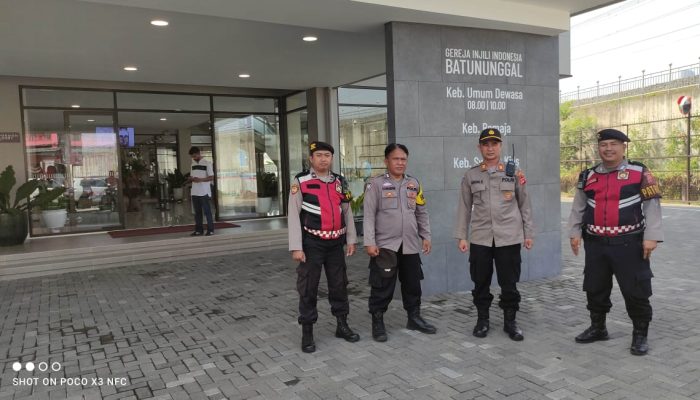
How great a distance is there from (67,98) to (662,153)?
18.2 m

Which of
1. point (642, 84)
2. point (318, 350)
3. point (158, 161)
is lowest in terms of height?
point (318, 350)

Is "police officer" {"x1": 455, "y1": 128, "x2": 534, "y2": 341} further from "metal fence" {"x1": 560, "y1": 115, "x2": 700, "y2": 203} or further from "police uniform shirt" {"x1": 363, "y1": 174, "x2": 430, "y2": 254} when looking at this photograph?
"metal fence" {"x1": 560, "y1": 115, "x2": 700, "y2": 203}

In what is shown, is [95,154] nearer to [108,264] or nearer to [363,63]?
[108,264]

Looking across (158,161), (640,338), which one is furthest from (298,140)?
(640,338)

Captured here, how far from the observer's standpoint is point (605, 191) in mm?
3797

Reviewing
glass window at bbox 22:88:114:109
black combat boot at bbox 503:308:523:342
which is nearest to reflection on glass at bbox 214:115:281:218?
glass window at bbox 22:88:114:109

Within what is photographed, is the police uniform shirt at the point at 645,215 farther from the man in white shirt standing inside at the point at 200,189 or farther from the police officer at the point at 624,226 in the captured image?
the man in white shirt standing inside at the point at 200,189

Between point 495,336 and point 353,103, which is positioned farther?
point 353,103

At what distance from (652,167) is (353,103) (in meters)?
11.6

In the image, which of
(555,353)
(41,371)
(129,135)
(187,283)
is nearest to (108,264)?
(187,283)

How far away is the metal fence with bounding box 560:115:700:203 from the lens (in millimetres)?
15148

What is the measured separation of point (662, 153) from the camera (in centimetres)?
1753

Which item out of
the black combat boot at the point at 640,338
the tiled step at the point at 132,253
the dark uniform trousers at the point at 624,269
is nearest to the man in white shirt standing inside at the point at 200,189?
the tiled step at the point at 132,253

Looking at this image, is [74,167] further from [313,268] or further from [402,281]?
[402,281]
